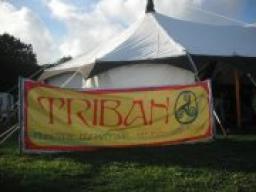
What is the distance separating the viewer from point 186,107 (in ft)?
40.6

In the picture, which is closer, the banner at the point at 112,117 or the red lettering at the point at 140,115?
the banner at the point at 112,117

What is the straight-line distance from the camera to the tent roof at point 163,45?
56.4ft

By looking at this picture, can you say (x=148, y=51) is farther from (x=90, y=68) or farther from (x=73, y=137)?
(x=73, y=137)

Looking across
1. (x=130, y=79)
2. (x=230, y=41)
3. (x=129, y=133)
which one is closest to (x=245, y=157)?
(x=129, y=133)

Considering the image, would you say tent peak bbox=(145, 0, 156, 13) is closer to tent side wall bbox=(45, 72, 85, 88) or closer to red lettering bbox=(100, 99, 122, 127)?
tent side wall bbox=(45, 72, 85, 88)

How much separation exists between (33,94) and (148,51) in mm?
6678

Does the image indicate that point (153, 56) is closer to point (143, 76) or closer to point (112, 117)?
point (143, 76)

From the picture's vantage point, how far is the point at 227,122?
1888cm

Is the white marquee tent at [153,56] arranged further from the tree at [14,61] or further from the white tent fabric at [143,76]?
the tree at [14,61]

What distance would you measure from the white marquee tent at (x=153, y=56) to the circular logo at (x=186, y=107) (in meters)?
3.83

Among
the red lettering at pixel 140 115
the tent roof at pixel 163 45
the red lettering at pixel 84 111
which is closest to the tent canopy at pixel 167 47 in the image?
the tent roof at pixel 163 45

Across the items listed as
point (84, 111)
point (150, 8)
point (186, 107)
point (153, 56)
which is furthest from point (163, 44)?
point (84, 111)

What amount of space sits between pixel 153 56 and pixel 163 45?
73cm

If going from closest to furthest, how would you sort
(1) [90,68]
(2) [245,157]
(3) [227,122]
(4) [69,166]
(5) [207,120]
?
(4) [69,166] < (2) [245,157] < (5) [207,120] < (1) [90,68] < (3) [227,122]
